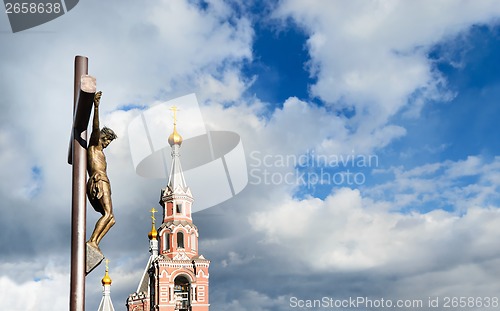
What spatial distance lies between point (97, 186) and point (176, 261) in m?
48.0

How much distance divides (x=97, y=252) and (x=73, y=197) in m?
0.54

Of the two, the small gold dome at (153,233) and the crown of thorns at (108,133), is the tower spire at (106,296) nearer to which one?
the small gold dome at (153,233)

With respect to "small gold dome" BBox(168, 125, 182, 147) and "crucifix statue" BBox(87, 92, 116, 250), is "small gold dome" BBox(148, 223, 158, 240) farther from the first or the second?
"crucifix statue" BBox(87, 92, 116, 250)

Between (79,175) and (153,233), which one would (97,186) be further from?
(153,233)

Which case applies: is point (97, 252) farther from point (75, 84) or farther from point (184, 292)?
point (184, 292)

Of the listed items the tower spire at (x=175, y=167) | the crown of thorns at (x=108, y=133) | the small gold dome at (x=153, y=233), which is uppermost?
the tower spire at (x=175, y=167)

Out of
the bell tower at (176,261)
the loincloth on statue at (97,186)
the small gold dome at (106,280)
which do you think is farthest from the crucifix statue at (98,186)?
the small gold dome at (106,280)

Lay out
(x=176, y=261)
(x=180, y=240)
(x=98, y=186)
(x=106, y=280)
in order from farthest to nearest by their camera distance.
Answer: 1. (x=106, y=280)
2. (x=180, y=240)
3. (x=176, y=261)
4. (x=98, y=186)

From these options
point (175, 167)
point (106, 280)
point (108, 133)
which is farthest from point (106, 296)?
point (108, 133)

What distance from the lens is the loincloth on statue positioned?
6207 millimetres

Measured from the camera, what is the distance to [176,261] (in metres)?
53.4

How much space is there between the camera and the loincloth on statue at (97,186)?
20.4 ft

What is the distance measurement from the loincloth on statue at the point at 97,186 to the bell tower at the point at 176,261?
4747 centimetres

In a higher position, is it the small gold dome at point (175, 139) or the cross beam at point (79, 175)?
the small gold dome at point (175, 139)
